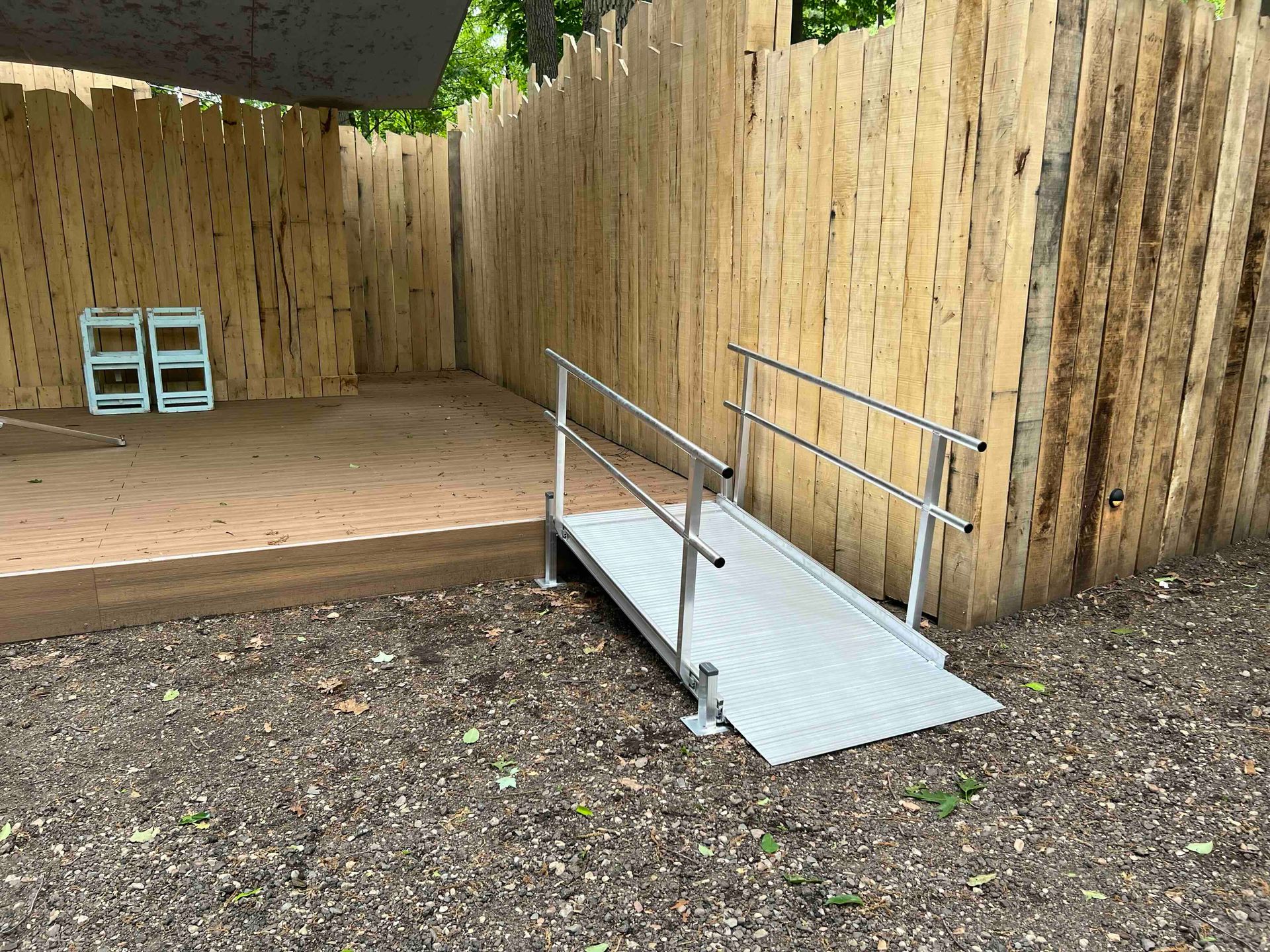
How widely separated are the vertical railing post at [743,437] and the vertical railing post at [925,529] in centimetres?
113

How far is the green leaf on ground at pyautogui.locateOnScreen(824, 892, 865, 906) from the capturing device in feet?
7.30

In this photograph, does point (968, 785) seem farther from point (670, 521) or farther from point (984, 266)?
point (984, 266)

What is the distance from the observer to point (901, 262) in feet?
11.7

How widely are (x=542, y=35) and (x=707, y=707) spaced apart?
30.5 ft

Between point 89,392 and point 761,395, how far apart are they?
5052mm

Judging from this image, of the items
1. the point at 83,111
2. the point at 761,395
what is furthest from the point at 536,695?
the point at 83,111

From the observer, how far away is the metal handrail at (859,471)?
312cm

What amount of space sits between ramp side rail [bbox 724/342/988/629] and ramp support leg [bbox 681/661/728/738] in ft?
2.95

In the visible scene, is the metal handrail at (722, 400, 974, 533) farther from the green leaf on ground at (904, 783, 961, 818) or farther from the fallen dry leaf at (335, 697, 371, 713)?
the fallen dry leaf at (335, 697, 371, 713)

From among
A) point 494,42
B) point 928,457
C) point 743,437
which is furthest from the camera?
point 494,42

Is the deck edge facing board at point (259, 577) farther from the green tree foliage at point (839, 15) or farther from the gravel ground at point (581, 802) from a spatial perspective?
the green tree foliage at point (839, 15)

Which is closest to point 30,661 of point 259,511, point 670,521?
point 259,511

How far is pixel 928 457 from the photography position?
3.55 meters

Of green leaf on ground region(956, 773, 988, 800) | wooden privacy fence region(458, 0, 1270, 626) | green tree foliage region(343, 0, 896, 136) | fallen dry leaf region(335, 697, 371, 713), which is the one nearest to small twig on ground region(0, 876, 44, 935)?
fallen dry leaf region(335, 697, 371, 713)
